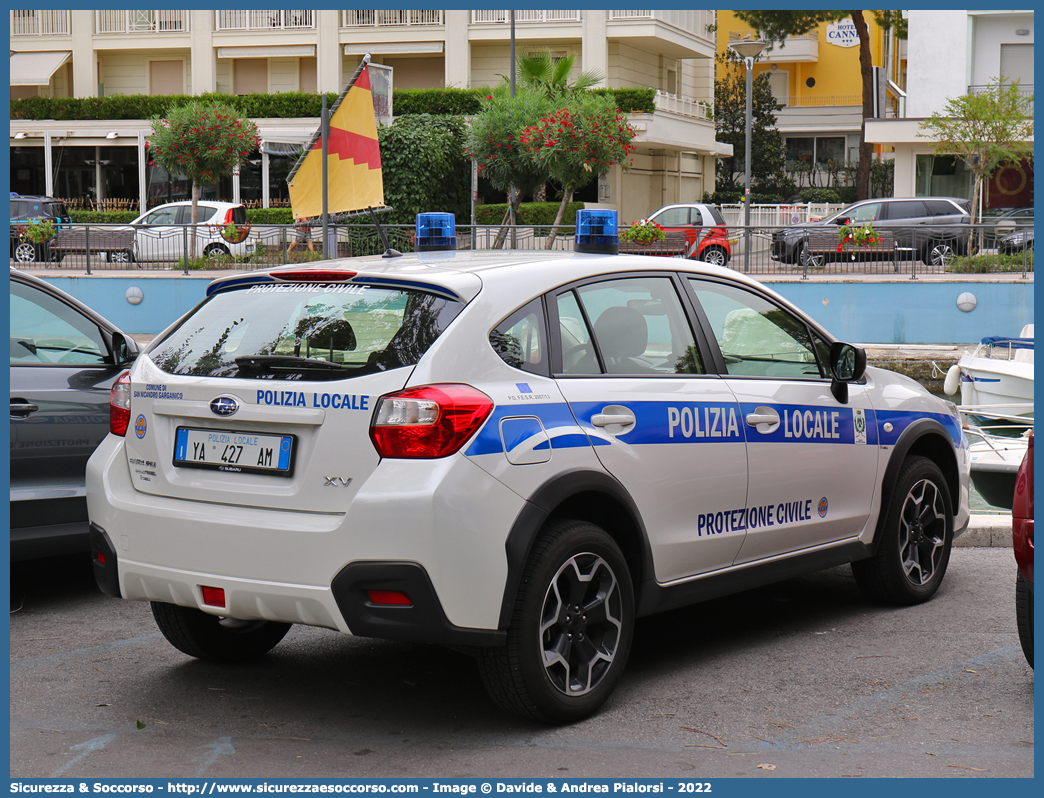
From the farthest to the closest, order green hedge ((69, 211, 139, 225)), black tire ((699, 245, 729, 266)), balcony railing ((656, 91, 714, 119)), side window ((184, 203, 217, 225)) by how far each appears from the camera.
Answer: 1. balcony railing ((656, 91, 714, 119))
2. green hedge ((69, 211, 139, 225))
3. side window ((184, 203, 217, 225))
4. black tire ((699, 245, 729, 266))

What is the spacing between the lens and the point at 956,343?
1997 centimetres

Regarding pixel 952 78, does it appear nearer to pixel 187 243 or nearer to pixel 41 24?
pixel 187 243

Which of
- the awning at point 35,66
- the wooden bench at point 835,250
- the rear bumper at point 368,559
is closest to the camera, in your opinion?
the rear bumper at point 368,559

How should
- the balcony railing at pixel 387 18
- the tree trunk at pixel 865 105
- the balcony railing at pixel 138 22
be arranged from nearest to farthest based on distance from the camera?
the tree trunk at pixel 865 105, the balcony railing at pixel 387 18, the balcony railing at pixel 138 22

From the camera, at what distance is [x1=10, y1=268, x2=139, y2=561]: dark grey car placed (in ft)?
19.1

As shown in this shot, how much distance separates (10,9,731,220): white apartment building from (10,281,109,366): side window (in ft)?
123

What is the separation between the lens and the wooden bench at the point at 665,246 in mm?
23062

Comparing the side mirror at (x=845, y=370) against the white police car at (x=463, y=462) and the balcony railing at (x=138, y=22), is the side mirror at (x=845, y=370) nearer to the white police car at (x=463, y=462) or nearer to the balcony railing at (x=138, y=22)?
the white police car at (x=463, y=462)

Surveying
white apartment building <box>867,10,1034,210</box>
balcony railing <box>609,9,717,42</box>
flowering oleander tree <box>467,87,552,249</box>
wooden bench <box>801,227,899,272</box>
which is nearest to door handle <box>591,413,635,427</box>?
wooden bench <box>801,227,899,272</box>

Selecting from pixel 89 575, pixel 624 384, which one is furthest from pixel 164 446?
pixel 89 575

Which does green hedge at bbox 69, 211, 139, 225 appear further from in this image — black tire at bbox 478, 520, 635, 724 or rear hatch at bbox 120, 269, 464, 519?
black tire at bbox 478, 520, 635, 724

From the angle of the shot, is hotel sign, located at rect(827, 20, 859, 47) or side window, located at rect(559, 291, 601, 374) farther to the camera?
hotel sign, located at rect(827, 20, 859, 47)

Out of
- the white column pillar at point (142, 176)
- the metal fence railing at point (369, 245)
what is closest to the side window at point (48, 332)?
the metal fence railing at point (369, 245)

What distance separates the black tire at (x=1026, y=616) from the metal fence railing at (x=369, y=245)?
1655 centimetres
